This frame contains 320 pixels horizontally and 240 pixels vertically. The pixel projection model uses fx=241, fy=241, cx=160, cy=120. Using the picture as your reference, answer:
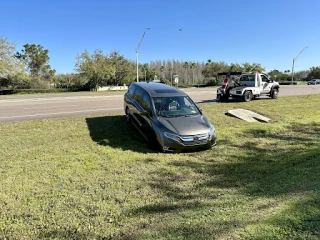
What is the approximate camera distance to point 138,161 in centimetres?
558

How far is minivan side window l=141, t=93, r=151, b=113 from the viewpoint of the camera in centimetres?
704

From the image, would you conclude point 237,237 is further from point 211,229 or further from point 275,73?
point 275,73

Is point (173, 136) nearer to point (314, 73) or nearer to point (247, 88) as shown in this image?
point (247, 88)

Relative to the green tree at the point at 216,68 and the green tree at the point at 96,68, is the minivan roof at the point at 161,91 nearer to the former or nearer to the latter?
the green tree at the point at 96,68

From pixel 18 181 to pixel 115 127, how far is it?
4.35 metres

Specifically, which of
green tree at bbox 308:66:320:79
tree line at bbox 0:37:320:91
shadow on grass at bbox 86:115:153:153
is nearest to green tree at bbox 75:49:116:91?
tree line at bbox 0:37:320:91

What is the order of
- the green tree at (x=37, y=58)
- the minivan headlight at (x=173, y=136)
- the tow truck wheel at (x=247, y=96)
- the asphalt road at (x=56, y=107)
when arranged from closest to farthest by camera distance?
the minivan headlight at (x=173, y=136)
the asphalt road at (x=56, y=107)
the tow truck wheel at (x=247, y=96)
the green tree at (x=37, y=58)

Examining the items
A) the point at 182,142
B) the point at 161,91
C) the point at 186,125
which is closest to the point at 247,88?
the point at 161,91

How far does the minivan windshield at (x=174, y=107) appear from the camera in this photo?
6832mm

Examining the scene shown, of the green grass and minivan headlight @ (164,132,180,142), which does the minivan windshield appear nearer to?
minivan headlight @ (164,132,180,142)

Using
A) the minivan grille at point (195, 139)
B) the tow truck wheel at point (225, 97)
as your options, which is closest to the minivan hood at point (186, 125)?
the minivan grille at point (195, 139)

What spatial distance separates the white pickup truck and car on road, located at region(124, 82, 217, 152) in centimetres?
752

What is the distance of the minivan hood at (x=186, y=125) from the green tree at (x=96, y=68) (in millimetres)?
36615

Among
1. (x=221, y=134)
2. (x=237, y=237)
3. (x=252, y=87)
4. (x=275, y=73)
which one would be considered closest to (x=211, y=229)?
(x=237, y=237)
